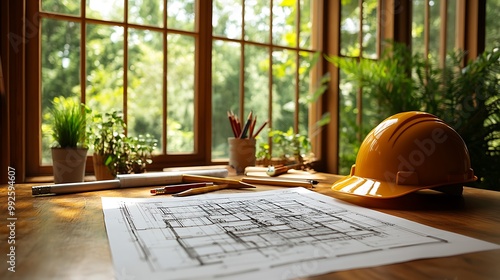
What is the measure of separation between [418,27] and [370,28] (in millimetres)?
398

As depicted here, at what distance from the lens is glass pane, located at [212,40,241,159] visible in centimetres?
187

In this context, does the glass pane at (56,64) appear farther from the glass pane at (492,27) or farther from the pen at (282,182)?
the glass pane at (492,27)

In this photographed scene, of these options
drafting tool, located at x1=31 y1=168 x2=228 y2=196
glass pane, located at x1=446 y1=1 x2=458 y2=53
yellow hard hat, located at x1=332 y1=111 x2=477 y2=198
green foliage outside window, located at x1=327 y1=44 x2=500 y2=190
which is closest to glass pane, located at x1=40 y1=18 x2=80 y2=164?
drafting tool, located at x1=31 y1=168 x2=228 y2=196

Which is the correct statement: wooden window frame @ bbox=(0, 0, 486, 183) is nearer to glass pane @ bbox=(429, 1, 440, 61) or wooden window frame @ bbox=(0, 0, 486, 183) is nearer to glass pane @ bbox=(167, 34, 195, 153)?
glass pane @ bbox=(167, 34, 195, 153)

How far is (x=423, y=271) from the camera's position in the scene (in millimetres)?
468

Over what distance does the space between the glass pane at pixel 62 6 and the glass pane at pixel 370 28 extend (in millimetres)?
1546

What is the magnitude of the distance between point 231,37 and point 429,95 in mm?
1043

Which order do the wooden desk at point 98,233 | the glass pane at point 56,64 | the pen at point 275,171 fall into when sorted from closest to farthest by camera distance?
the wooden desk at point 98,233
the pen at point 275,171
the glass pane at point 56,64

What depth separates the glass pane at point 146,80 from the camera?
86.1 inches

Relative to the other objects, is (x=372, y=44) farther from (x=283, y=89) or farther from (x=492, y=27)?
(x=492, y=27)

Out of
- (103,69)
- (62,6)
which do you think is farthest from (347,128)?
(103,69)

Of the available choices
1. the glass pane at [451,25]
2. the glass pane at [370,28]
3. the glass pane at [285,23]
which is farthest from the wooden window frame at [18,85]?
the glass pane at [451,25]

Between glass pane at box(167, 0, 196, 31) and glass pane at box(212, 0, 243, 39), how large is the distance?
11cm

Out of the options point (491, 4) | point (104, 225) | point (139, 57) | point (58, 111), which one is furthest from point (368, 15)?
point (104, 225)
